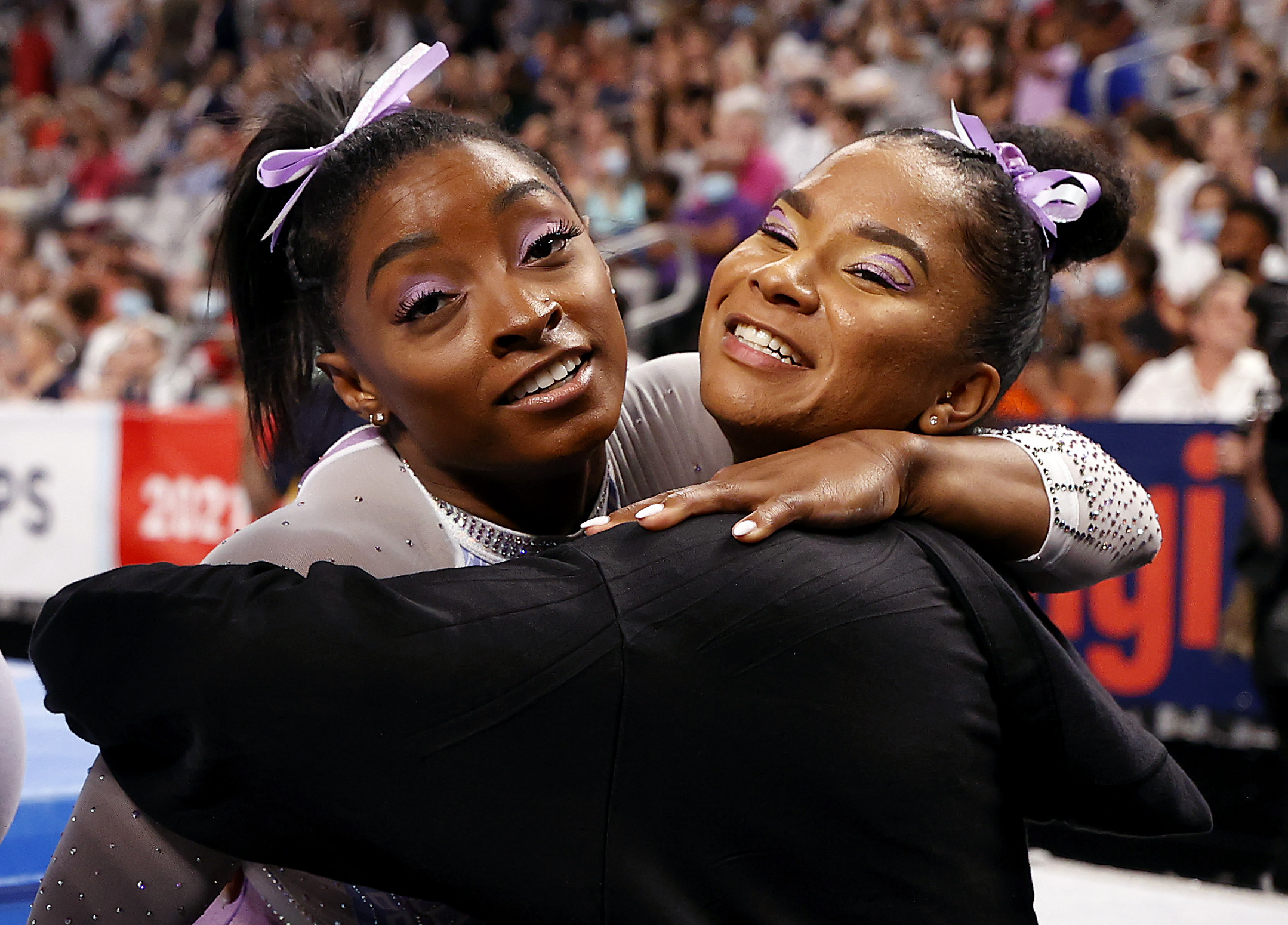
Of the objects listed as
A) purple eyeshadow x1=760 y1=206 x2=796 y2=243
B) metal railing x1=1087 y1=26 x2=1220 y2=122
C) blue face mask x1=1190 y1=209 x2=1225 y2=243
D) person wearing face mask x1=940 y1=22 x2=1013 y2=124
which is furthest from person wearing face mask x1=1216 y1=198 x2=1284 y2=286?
purple eyeshadow x1=760 y1=206 x2=796 y2=243

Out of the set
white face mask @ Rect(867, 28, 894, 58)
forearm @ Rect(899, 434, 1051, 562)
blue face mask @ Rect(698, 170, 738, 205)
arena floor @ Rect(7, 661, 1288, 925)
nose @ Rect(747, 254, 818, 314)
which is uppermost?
nose @ Rect(747, 254, 818, 314)

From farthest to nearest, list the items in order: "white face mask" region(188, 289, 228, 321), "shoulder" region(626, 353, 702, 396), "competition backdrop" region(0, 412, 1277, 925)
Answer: "white face mask" region(188, 289, 228, 321), "competition backdrop" region(0, 412, 1277, 925), "shoulder" region(626, 353, 702, 396)

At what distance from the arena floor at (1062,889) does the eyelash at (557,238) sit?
118cm

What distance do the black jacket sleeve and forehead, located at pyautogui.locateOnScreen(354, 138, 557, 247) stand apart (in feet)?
1.73

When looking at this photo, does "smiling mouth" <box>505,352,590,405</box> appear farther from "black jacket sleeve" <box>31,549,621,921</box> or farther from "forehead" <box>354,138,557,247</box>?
"black jacket sleeve" <box>31,549,621,921</box>

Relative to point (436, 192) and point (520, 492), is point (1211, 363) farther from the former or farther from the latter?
point (436, 192)

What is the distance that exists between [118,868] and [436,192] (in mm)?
752

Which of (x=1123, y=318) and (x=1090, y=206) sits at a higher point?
(x=1090, y=206)

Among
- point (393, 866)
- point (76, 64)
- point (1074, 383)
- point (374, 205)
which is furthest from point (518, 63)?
point (393, 866)

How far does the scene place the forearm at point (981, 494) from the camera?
1.29 metres

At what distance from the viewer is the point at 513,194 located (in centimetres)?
153

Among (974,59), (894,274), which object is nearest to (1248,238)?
(974,59)

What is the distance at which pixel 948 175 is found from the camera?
1478 mm

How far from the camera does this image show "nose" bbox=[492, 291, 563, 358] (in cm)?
145
